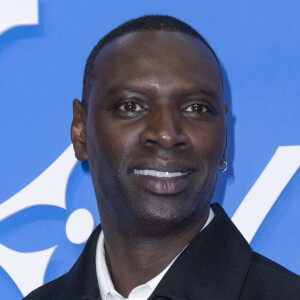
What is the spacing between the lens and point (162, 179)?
1.02 meters

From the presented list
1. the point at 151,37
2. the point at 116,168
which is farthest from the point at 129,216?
the point at 151,37

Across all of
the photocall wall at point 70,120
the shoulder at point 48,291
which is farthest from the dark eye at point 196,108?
the shoulder at point 48,291

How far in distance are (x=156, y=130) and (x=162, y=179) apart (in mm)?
86

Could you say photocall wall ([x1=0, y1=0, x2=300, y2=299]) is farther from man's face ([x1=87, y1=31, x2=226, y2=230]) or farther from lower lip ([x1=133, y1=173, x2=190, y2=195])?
lower lip ([x1=133, y1=173, x2=190, y2=195])

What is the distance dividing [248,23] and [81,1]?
441 millimetres

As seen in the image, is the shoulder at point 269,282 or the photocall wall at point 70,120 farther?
the photocall wall at point 70,120

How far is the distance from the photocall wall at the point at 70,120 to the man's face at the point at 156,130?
31 centimetres

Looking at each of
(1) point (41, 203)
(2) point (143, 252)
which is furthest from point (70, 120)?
(2) point (143, 252)

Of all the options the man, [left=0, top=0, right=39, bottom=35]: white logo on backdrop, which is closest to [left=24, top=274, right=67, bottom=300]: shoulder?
the man

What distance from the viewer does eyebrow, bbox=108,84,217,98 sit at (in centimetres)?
107

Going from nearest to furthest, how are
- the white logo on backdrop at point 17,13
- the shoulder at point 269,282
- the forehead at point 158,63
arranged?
the shoulder at point 269,282
the forehead at point 158,63
the white logo on backdrop at point 17,13

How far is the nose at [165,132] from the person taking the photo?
1.00 meters

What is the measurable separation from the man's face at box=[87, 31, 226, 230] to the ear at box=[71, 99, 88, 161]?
84mm

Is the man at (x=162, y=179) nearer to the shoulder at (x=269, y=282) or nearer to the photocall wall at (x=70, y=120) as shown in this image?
the shoulder at (x=269, y=282)
